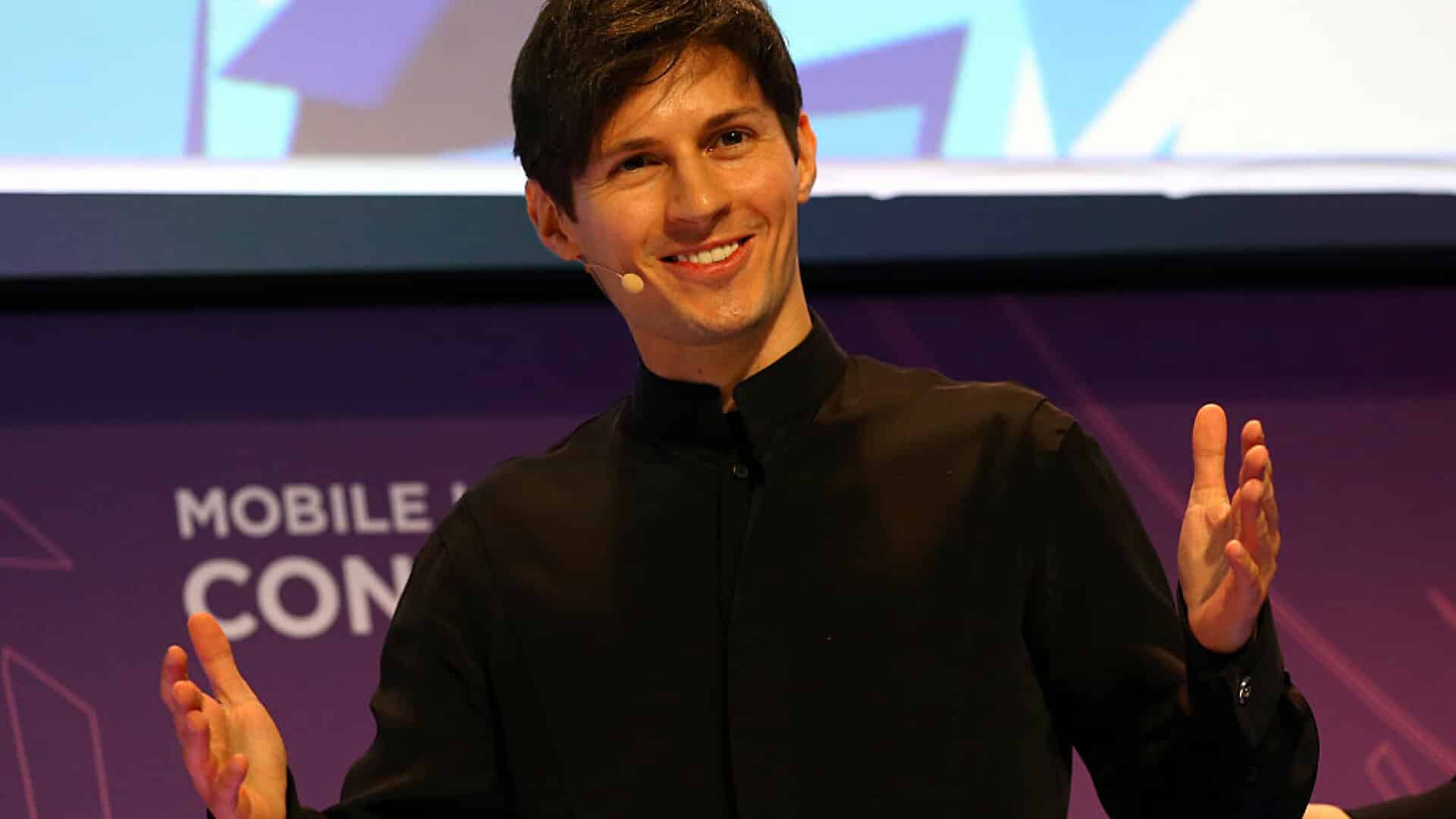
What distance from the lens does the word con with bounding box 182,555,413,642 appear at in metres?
2.08

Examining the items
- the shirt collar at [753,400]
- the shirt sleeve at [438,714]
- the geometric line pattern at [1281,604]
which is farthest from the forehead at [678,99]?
the geometric line pattern at [1281,604]

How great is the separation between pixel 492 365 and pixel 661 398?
755 millimetres

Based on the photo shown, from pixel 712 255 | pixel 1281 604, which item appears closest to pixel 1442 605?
pixel 1281 604

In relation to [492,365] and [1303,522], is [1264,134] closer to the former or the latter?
[1303,522]

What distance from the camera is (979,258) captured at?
6.95 ft

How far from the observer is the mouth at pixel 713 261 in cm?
138

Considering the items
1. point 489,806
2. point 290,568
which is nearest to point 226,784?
point 489,806

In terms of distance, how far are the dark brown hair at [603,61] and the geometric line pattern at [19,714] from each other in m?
1.03

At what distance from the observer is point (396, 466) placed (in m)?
2.13

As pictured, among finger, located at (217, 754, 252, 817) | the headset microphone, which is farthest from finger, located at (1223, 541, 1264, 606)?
finger, located at (217, 754, 252, 817)

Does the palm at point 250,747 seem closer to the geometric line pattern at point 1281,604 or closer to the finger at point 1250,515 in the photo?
the finger at point 1250,515

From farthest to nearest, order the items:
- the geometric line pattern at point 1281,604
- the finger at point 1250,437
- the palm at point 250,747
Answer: the geometric line pattern at point 1281,604, the palm at point 250,747, the finger at point 1250,437

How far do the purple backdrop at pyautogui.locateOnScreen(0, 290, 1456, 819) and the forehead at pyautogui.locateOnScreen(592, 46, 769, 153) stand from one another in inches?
31.6

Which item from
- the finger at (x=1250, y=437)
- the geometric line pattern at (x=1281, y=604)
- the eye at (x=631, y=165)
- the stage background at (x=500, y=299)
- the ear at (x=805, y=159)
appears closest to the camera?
the finger at (x=1250, y=437)
